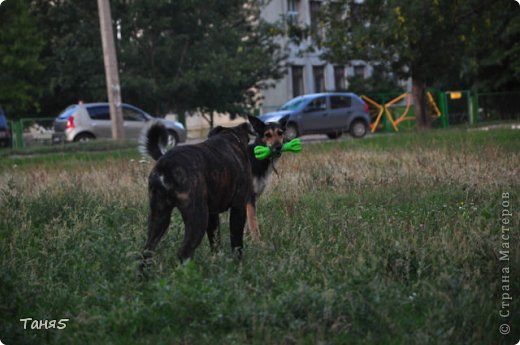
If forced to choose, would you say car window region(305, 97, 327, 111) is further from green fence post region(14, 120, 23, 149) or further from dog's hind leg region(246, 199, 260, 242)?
dog's hind leg region(246, 199, 260, 242)

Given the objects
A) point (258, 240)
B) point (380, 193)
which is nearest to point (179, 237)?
point (258, 240)

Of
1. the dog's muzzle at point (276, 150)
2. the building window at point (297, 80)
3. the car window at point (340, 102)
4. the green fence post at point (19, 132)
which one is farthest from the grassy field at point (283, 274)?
the building window at point (297, 80)

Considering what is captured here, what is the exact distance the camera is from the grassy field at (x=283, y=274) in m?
5.14

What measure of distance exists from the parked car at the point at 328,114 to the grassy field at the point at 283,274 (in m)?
19.7

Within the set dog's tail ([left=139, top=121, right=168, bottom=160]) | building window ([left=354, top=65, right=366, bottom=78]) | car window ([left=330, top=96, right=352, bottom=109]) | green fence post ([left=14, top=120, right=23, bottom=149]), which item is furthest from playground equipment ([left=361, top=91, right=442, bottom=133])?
dog's tail ([left=139, top=121, right=168, bottom=160])

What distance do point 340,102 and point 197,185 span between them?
25820 mm

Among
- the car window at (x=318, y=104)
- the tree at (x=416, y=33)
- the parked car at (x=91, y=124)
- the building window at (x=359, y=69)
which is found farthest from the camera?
the building window at (x=359, y=69)

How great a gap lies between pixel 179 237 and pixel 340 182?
4.78 m

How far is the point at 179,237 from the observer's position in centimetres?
771

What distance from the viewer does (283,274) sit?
6160mm

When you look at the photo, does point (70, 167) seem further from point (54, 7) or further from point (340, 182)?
point (54, 7)

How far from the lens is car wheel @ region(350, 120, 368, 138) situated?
31.6 metres

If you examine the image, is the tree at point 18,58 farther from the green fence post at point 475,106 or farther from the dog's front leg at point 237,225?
the dog's front leg at point 237,225

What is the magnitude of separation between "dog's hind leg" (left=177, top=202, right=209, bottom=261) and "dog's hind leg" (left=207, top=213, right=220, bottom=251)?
0.90 m
